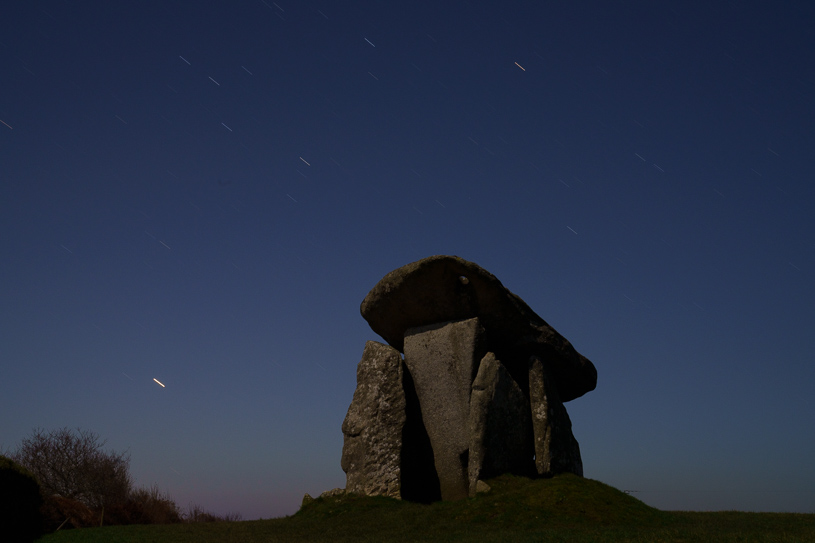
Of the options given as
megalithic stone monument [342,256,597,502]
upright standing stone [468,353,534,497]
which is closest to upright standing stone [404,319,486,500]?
megalithic stone monument [342,256,597,502]

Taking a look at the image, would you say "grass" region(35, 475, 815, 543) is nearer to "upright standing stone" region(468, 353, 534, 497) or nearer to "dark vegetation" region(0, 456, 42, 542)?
"upright standing stone" region(468, 353, 534, 497)

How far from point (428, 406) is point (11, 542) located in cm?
991

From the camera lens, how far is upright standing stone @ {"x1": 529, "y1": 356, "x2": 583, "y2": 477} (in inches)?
580

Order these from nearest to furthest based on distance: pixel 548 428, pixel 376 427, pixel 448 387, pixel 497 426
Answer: pixel 497 426 → pixel 548 428 → pixel 376 427 → pixel 448 387

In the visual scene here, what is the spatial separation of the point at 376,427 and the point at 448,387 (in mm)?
2049

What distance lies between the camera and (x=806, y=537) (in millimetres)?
9250

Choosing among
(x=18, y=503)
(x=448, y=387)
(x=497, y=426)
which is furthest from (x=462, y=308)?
(x=18, y=503)

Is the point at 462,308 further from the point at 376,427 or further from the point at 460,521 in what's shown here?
the point at 460,521

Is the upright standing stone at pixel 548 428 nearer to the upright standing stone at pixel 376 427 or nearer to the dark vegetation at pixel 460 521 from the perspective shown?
the dark vegetation at pixel 460 521

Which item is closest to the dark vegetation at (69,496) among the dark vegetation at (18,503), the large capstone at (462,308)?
the dark vegetation at (18,503)

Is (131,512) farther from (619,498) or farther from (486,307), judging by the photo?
(619,498)

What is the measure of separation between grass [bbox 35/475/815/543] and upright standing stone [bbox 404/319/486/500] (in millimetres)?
1134

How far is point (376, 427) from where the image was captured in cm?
1523

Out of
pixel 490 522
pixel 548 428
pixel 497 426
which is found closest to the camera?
pixel 490 522
